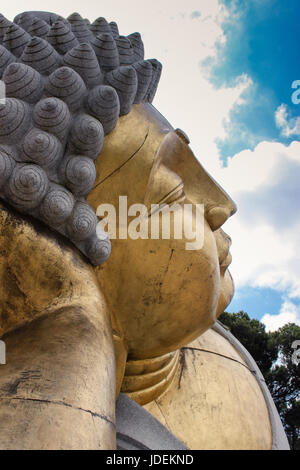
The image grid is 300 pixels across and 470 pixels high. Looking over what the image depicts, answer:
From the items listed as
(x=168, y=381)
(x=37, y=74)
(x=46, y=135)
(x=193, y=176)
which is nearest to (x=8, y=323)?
(x=46, y=135)

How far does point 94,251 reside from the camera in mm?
1623

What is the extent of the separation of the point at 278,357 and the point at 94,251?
14.5 metres

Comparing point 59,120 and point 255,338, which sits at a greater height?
point 255,338

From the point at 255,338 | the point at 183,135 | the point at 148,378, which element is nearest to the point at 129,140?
the point at 183,135

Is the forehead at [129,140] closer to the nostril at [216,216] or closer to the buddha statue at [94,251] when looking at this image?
the buddha statue at [94,251]

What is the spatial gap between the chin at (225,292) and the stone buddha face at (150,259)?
511mm

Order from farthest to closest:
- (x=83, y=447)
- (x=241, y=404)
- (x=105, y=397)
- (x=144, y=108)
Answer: (x=241, y=404) → (x=144, y=108) → (x=105, y=397) → (x=83, y=447)

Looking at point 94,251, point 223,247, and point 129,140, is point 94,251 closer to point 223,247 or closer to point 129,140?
point 129,140

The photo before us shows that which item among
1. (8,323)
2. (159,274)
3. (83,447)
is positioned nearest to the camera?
(83,447)

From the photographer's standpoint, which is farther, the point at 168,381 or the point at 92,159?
the point at 168,381

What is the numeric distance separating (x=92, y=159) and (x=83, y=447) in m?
1.00

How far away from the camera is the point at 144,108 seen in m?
1.95

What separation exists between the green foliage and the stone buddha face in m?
12.4
